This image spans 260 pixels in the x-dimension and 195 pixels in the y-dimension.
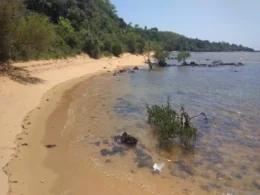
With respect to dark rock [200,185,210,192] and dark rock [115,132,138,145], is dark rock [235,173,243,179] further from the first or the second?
dark rock [115,132,138,145]

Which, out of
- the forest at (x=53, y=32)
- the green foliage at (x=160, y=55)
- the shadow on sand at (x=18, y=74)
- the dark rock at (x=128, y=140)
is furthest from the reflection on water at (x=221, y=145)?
the green foliage at (x=160, y=55)

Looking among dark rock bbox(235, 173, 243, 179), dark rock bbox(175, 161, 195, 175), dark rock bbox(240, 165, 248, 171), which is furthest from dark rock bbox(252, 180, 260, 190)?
dark rock bbox(175, 161, 195, 175)

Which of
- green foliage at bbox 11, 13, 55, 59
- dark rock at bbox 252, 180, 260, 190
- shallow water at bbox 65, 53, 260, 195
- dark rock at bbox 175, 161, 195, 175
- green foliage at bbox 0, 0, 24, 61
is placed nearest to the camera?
dark rock at bbox 252, 180, 260, 190

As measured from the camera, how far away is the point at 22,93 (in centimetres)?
1998

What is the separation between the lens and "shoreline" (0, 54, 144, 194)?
35.9 feet

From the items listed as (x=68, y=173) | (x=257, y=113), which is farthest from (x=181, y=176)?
(x=257, y=113)

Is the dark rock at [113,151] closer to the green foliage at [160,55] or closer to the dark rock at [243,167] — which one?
the dark rock at [243,167]

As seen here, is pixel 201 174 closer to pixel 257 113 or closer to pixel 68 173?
pixel 68 173

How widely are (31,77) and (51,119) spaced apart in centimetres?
1162

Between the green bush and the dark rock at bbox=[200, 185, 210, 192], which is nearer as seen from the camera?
the dark rock at bbox=[200, 185, 210, 192]

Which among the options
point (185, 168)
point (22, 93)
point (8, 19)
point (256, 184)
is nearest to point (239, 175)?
point (256, 184)

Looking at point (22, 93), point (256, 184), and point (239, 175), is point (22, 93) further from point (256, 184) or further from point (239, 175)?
point (256, 184)

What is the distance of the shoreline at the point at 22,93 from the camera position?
10937 millimetres

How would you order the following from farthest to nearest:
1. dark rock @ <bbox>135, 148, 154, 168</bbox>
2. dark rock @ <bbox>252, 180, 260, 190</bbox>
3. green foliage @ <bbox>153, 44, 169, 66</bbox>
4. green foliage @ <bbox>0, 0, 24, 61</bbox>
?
1. green foliage @ <bbox>153, 44, 169, 66</bbox>
2. green foliage @ <bbox>0, 0, 24, 61</bbox>
3. dark rock @ <bbox>135, 148, 154, 168</bbox>
4. dark rock @ <bbox>252, 180, 260, 190</bbox>
